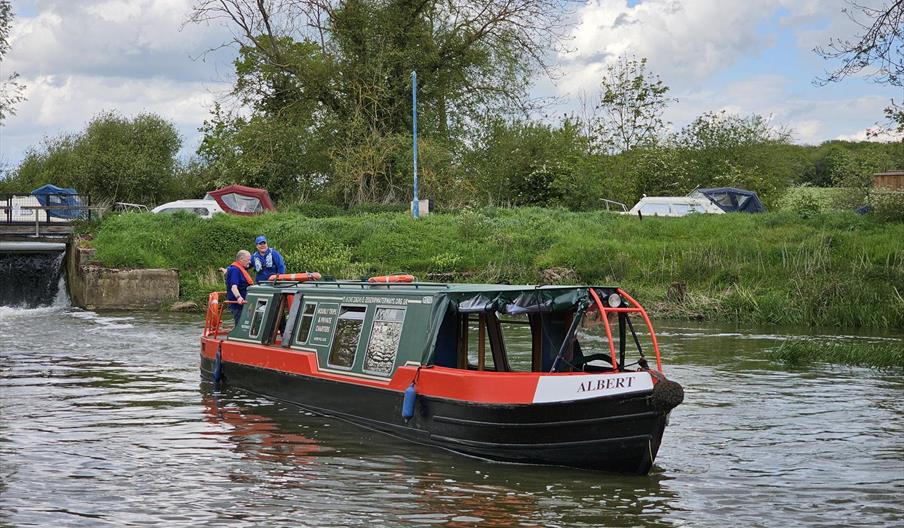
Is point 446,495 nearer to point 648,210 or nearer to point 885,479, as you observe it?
point 885,479

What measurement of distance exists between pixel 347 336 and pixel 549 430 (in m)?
3.52

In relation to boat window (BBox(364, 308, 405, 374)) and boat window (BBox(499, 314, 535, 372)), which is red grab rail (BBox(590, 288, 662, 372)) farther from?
boat window (BBox(364, 308, 405, 374))

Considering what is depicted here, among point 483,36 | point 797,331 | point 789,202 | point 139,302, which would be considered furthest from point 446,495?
point 789,202

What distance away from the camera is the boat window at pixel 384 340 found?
11.8 m

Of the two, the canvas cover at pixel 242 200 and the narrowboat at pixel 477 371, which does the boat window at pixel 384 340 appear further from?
the canvas cover at pixel 242 200

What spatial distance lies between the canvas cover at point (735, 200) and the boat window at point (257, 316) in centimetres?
2540

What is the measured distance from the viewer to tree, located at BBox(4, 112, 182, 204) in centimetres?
5044

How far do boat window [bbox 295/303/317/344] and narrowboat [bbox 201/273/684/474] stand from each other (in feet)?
0.06

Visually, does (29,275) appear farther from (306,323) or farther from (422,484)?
(422,484)

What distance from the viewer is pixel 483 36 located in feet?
129

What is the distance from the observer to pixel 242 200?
3653cm

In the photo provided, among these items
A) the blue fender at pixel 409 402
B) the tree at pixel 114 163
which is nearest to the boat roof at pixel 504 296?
the blue fender at pixel 409 402

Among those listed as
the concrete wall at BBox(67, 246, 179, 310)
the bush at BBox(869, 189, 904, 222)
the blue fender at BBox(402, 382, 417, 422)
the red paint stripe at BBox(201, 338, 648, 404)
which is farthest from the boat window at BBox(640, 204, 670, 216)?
the blue fender at BBox(402, 382, 417, 422)

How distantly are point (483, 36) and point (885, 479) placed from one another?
103 ft
